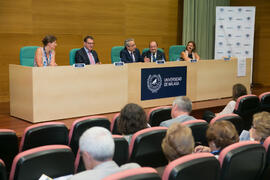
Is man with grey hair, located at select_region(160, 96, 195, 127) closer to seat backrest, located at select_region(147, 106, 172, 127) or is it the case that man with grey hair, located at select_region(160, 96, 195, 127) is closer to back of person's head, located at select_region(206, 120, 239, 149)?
seat backrest, located at select_region(147, 106, 172, 127)

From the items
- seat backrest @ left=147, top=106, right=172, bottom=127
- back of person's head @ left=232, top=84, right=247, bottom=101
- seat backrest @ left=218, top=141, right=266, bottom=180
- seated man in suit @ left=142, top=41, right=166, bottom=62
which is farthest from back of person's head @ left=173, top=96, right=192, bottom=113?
seated man in suit @ left=142, top=41, right=166, bottom=62

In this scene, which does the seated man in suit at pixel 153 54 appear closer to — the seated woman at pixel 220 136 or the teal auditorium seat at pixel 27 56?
the teal auditorium seat at pixel 27 56

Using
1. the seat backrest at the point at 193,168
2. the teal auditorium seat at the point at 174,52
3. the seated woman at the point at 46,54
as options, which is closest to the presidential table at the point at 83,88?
the seated woman at the point at 46,54

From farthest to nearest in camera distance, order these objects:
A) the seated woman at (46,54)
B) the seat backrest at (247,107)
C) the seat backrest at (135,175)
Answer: the seated woman at (46,54)
the seat backrest at (247,107)
the seat backrest at (135,175)

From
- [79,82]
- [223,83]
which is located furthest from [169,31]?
[79,82]

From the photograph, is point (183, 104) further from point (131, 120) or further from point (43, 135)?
point (43, 135)

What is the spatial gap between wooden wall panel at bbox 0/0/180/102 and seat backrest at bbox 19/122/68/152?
4871 mm

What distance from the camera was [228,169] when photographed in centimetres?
242

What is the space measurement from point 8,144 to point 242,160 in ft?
6.07

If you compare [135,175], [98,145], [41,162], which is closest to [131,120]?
[41,162]

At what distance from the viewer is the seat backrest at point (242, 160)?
2408 mm

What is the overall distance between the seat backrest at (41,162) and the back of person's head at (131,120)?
77 cm

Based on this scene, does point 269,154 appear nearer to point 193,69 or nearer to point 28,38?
point 193,69

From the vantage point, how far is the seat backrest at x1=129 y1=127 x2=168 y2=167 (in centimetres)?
290
